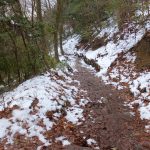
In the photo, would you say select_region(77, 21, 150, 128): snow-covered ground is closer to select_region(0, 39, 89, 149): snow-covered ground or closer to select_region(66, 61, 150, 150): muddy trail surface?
select_region(66, 61, 150, 150): muddy trail surface

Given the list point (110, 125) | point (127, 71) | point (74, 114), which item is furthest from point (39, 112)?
point (127, 71)

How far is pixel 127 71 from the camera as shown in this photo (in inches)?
631

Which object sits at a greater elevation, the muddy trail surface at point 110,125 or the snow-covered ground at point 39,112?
the snow-covered ground at point 39,112

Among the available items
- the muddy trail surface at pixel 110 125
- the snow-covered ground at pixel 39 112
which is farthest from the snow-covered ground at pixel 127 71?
the snow-covered ground at pixel 39 112

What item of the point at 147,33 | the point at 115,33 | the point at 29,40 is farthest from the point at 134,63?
the point at 115,33

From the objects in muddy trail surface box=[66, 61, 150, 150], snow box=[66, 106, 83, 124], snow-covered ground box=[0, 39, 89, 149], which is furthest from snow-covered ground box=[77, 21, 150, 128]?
snow-covered ground box=[0, 39, 89, 149]

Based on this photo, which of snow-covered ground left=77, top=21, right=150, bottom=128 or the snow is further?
snow-covered ground left=77, top=21, right=150, bottom=128

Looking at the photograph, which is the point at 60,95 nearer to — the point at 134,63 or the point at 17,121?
the point at 17,121

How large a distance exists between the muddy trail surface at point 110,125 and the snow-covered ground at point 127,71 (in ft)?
2.20

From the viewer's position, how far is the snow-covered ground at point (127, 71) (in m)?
12.0

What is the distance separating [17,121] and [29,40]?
6.00 metres

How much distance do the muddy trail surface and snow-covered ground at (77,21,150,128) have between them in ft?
2.20

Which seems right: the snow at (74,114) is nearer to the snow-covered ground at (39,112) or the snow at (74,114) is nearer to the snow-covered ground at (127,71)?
the snow-covered ground at (39,112)

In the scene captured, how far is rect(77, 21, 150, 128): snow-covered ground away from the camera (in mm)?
11977
